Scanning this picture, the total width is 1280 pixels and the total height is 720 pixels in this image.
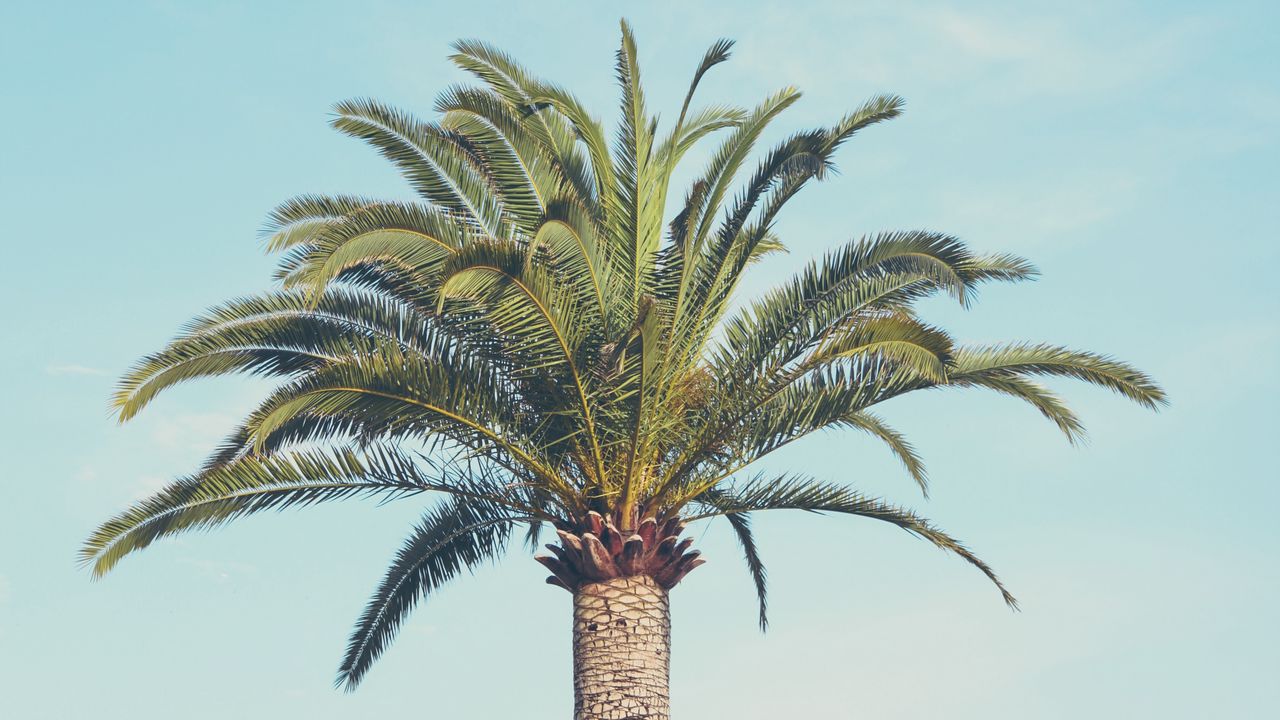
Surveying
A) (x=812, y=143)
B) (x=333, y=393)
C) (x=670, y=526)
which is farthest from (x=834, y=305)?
(x=333, y=393)

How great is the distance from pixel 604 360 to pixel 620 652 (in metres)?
2.74

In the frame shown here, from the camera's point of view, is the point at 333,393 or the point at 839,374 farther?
the point at 839,374

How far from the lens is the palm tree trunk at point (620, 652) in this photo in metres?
13.3

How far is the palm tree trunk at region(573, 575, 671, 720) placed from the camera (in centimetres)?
1330

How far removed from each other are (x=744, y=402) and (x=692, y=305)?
112 centimetres

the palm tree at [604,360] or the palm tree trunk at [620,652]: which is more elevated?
the palm tree at [604,360]

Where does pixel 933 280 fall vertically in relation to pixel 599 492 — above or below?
above

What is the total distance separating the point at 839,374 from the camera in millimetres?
13586

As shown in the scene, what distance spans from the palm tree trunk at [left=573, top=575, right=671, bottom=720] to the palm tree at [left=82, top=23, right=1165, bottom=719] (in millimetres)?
22

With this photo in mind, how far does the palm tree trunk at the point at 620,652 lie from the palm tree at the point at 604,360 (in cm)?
2

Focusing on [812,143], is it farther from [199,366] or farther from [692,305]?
[199,366]

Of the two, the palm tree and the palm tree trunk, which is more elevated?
the palm tree

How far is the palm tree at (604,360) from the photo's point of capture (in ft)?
43.3

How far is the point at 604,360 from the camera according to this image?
1351cm
